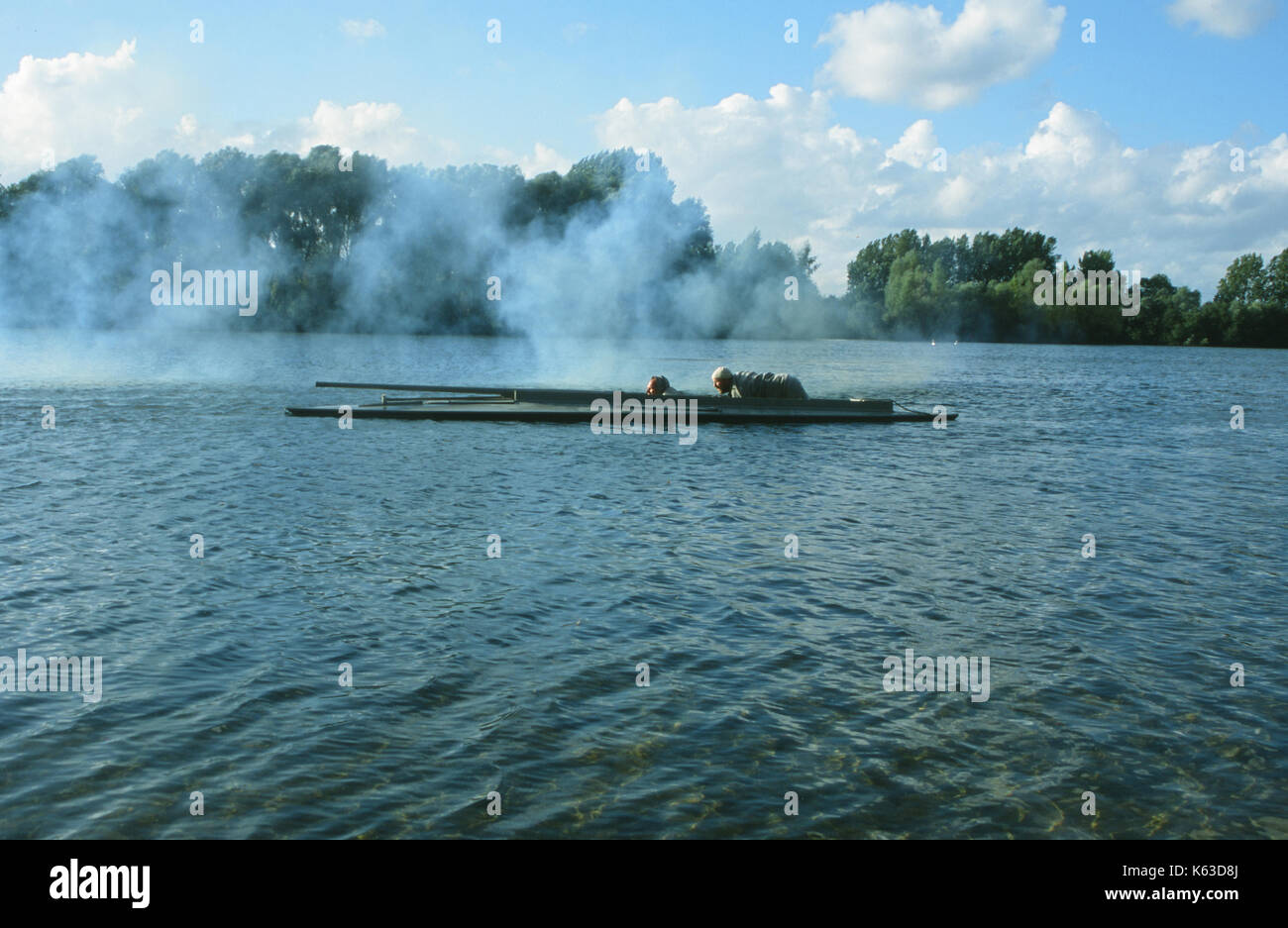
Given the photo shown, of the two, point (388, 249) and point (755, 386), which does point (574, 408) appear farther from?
point (388, 249)

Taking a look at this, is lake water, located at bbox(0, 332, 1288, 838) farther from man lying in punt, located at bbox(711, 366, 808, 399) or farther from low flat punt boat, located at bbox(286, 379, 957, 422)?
man lying in punt, located at bbox(711, 366, 808, 399)

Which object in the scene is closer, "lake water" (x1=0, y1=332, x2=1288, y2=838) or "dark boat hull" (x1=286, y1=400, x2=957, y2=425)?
"lake water" (x1=0, y1=332, x2=1288, y2=838)

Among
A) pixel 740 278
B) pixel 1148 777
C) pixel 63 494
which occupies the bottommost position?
pixel 1148 777

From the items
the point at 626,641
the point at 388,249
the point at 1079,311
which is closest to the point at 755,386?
the point at 626,641

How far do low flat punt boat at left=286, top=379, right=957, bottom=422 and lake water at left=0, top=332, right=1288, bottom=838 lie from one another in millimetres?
5480

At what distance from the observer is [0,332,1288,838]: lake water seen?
24.2 ft

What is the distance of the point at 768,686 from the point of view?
31.3 feet

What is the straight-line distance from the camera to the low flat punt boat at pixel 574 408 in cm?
3036

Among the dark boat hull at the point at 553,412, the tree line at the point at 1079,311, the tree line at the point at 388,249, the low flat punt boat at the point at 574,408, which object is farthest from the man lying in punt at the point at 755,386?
the tree line at the point at 1079,311

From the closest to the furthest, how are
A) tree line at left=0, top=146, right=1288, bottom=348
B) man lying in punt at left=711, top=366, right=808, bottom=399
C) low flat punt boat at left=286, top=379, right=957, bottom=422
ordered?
low flat punt boat at left=286, top=379, right=957, bottom=422, man lying in punt at left=711, top=366, right=808, bottom=399, tree line at left=0, top=146, right=1288, bottom=348

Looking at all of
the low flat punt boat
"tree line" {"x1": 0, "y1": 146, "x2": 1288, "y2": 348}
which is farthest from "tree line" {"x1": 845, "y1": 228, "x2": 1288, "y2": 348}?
the low flat punt boat
